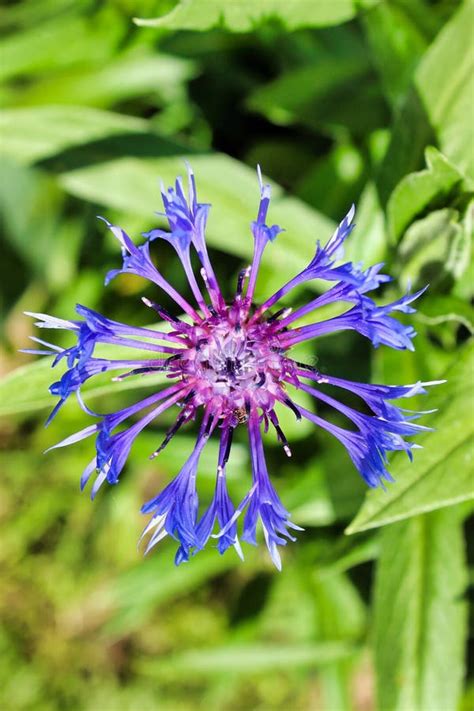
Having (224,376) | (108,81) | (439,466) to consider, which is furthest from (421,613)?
(108,81)

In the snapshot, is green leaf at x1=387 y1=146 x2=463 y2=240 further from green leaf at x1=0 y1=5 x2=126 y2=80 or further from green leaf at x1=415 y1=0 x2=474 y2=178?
green leaf at x1=0 y1=5 x2=126 y2=80

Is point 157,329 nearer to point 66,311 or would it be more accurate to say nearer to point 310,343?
point 310,343

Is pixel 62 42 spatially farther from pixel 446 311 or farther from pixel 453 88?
pixel 446 311

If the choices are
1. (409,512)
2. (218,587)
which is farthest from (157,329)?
(218,587)

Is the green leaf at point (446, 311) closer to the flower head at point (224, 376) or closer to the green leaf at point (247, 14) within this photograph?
the flower head at point (224, 376)

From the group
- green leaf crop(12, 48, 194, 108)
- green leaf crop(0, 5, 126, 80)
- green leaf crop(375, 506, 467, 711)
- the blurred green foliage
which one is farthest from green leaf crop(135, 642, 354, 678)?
green leaf crop(0, 5, 126, 80)

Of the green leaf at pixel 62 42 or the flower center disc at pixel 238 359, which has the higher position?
the flower center disc at pixel 238 359

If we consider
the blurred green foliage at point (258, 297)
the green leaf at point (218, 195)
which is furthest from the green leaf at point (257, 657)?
the green leaf at point (218, 195)
